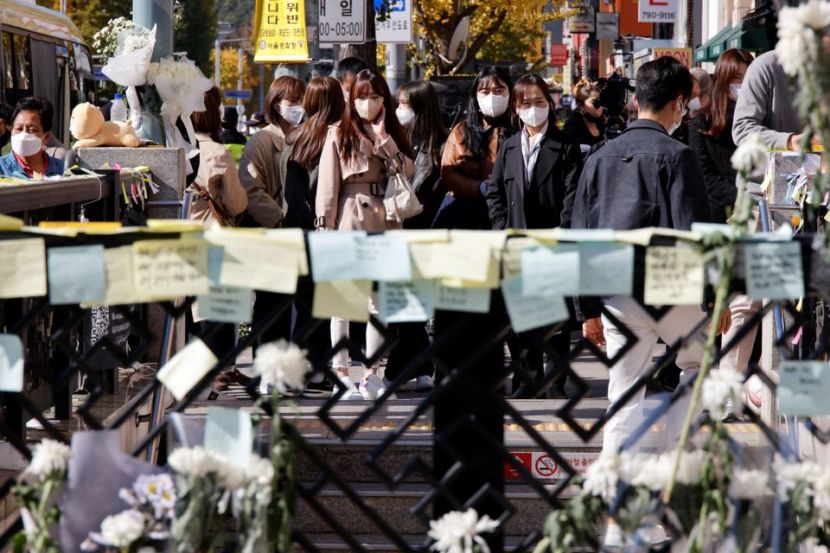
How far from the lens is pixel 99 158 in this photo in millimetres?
7500

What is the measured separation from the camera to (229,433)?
2.81 metres

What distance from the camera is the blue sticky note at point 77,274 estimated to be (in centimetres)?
289

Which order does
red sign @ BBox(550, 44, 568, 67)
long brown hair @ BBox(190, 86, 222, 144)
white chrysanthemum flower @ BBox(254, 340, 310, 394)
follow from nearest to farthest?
white chrysanthemum flower @ BBox(254, 340, 310, 394) → long brown hair @ BBox(190, 86, 222, 144) → red sign @ BBox(550, 44, 568, 67)

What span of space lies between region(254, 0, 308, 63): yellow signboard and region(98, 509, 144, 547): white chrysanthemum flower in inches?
500

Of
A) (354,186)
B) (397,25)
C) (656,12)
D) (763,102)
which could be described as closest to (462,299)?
(763,102)

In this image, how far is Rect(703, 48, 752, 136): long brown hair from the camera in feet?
27.0

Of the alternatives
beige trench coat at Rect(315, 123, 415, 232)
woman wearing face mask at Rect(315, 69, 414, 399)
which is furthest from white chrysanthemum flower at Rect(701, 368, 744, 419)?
beige trench coat at Rect(315, 123, 415, 232)

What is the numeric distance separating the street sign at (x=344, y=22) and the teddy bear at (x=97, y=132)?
21.8 ft

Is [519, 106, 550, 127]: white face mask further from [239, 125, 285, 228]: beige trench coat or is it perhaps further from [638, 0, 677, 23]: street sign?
[638, 0, 677, 23]: street sign

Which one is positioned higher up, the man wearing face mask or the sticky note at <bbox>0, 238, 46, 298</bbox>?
the man wearing face mask

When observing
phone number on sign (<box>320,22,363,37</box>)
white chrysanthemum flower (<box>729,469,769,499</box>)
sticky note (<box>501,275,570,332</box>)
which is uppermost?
phone number on sign (<box>320,22,363,37</box>)

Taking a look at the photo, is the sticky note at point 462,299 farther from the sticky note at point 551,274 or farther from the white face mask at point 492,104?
the white face mask at point 492,104

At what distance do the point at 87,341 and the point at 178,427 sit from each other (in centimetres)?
389

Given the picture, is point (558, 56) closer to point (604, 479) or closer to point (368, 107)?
point (368, 107)
